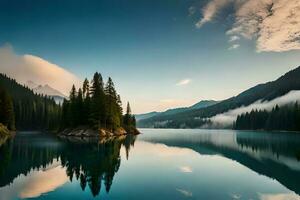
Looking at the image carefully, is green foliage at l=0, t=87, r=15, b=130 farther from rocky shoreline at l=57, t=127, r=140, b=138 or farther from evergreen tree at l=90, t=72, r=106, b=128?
evergreen tree at l=90, t=72, r=106, b=128

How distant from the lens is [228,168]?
41.2 meters

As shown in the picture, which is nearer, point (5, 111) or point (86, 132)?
point (86, 132)

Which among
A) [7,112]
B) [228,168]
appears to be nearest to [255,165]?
[228,168]

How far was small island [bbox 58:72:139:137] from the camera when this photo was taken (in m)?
119

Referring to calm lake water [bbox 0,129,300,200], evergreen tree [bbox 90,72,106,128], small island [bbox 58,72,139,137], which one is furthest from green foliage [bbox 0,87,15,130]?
calm lake water [bbox 0,129,300,200]

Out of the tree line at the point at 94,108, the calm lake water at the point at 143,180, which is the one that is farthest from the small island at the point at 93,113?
the calm lake water at the point at 143,180

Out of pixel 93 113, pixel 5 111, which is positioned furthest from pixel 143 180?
pixel 5 111

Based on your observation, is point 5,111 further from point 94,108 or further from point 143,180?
point 143,180

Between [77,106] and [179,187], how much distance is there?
10254 centimetres

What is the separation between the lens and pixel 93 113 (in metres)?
117

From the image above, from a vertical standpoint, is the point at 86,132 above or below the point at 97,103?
below

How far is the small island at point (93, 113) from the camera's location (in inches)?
4700

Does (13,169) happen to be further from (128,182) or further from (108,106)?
(108,106)

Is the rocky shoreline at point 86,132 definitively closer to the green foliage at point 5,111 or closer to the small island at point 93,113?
the small island at point 93,113
